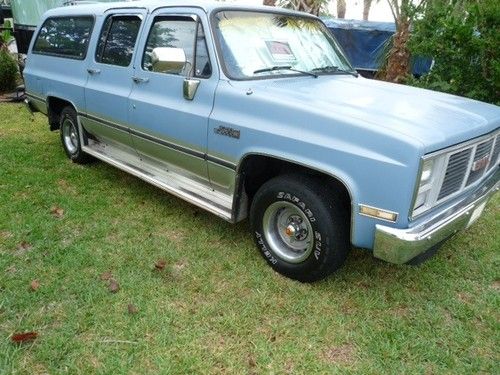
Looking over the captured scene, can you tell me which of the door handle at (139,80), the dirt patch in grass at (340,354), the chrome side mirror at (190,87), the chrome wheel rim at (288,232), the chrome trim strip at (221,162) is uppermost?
the chrome side mirror at (190,87)

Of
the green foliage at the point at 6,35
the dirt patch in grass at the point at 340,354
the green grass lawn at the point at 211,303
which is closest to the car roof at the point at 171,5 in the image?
the green grass lawn at the point at 211,303

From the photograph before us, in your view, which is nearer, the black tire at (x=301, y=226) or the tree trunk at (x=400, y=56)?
the black tire at (x=301, y=226)

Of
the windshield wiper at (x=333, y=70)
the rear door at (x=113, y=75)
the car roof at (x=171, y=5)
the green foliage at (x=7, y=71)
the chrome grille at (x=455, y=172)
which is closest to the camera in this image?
the chrome grille at (x=455, y=172)

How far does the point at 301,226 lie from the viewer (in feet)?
10.5

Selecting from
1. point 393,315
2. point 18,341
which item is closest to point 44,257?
point 18,341

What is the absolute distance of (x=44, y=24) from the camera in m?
5.82

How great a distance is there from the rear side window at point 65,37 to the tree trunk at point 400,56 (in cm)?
546

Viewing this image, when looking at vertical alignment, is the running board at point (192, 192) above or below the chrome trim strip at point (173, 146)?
below

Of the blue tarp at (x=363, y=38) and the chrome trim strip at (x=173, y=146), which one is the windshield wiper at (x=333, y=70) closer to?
the chrome trim strip at (x=173, y=146)

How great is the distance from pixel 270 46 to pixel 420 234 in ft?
6.46

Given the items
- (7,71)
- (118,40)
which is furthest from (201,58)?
(7,71)

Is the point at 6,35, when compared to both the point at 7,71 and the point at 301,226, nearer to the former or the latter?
the point at 7,71

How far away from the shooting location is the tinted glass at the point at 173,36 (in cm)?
354

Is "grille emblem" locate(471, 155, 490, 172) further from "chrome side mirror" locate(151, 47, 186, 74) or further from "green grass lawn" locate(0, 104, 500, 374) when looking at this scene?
"chrome side mirror" locate(151, 47, 186, 74)
